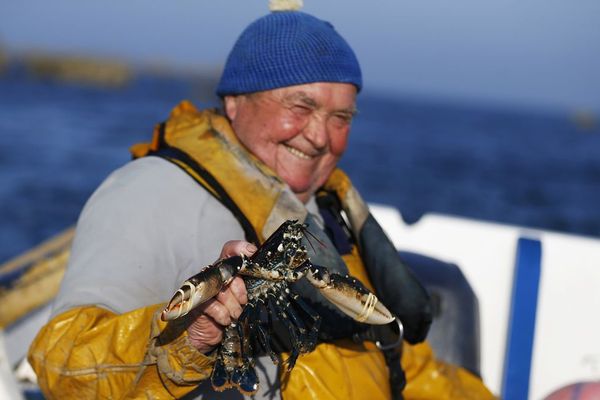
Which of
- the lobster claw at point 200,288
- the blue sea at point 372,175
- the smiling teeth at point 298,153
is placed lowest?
the blue sea at point 372,175

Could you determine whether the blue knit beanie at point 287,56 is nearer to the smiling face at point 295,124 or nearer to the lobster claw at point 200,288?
the smiling face at point 295,124

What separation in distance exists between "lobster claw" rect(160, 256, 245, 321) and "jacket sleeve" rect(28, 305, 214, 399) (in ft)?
0.98

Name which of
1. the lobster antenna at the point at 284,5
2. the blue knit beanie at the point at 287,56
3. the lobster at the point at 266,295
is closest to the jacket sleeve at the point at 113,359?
the lobster at the point at 266,295

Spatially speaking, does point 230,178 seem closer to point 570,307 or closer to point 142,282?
point 142,282

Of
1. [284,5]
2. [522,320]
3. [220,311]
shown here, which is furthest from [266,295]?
[522,320]

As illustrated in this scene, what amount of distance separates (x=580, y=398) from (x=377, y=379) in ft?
3.10

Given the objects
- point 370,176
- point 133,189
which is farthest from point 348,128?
point 370,176

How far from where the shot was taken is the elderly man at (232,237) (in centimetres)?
226

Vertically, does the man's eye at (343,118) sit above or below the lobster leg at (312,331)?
above

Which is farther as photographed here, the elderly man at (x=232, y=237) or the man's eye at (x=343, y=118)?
the man's eye at (x=343, y=118)

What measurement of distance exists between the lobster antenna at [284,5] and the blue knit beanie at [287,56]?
0.07 meters

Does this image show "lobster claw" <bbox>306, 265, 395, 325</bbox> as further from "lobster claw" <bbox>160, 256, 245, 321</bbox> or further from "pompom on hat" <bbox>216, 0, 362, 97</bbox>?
"pompom on hat" <bbox>216, 0, 362, 97</bbox>

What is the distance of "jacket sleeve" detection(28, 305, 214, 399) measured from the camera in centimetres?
218

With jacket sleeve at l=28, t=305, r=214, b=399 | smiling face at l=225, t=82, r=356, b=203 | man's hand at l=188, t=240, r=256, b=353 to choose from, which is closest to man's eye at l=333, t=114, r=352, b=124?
smiling face at l=225, t=82, r=356, b=203
